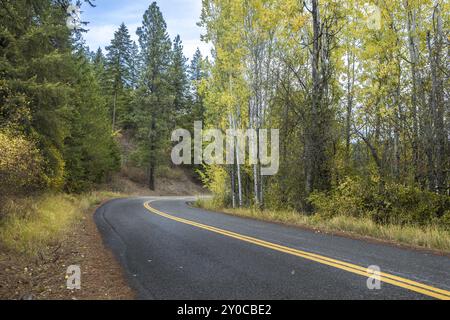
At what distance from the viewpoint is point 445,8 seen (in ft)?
35.4

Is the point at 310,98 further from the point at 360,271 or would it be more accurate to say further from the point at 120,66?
the point at 120,66

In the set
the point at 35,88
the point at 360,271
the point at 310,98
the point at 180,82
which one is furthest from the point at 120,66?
the point at 360,271

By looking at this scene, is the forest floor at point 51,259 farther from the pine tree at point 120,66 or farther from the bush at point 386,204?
the pine tree at point 120,66

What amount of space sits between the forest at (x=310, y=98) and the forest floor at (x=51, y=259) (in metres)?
1.26

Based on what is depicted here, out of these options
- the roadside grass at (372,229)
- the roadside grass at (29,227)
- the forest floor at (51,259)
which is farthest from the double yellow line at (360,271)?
the roadside grass at (29,227)

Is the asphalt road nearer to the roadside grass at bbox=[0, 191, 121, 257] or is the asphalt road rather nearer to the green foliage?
the roadside grass at bbox=[0, 191, 121, 257]

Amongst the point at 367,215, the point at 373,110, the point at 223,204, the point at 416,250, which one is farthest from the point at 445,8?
the point at 223,204

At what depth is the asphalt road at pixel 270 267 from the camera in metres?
4.48

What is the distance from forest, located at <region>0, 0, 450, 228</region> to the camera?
9.83 meters

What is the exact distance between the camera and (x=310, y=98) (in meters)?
13.3

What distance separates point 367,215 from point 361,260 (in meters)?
5.04

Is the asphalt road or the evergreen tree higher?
the evergreen tree

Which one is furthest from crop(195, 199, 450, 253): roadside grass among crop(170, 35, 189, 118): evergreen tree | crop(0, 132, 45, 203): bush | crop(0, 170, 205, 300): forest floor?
crop(170, 35, 189, 118): evergreen tree

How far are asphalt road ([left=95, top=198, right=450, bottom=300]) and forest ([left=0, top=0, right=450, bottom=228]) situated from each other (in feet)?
11.3
